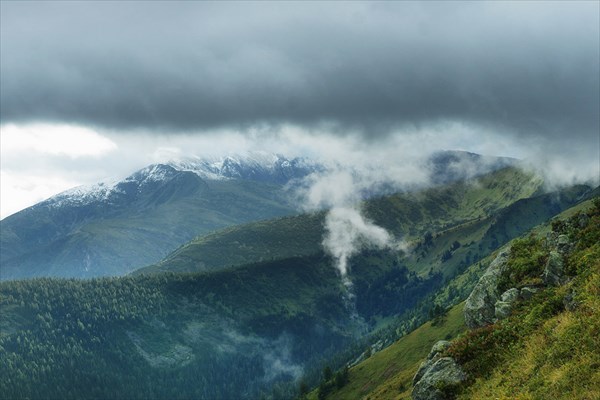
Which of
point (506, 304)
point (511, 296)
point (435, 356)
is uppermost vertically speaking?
point (511, 296)

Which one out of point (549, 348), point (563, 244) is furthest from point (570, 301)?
point (563, 244)

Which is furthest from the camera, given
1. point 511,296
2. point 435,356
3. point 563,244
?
point 563,244

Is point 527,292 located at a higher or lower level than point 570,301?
lower

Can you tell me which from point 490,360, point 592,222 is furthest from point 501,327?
point 592,222

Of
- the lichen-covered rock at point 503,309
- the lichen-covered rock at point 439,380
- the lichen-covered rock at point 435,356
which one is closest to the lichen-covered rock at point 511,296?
the lichen-covered rock at point 503,309

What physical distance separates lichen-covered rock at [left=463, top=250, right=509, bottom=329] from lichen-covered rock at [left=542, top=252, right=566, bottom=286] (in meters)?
8.24

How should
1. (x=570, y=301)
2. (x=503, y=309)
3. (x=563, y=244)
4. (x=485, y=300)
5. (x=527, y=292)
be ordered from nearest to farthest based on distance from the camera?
(x=570, y=301) < (x=503, y=309) < (x=527, y=292) < (x=563, y=244) < (x=485, y=300)

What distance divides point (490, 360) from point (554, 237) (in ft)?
78.5

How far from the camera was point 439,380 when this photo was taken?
38.0 metres

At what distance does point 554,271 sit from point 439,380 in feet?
54.6

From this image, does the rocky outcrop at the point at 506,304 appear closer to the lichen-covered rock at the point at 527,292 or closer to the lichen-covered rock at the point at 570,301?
the lichen-covered rock at the point at 527,292

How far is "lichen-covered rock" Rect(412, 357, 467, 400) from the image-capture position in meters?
37.3

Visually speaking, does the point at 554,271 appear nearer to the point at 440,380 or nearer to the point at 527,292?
the point at 527,292

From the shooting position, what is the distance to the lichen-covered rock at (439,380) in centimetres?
3734
